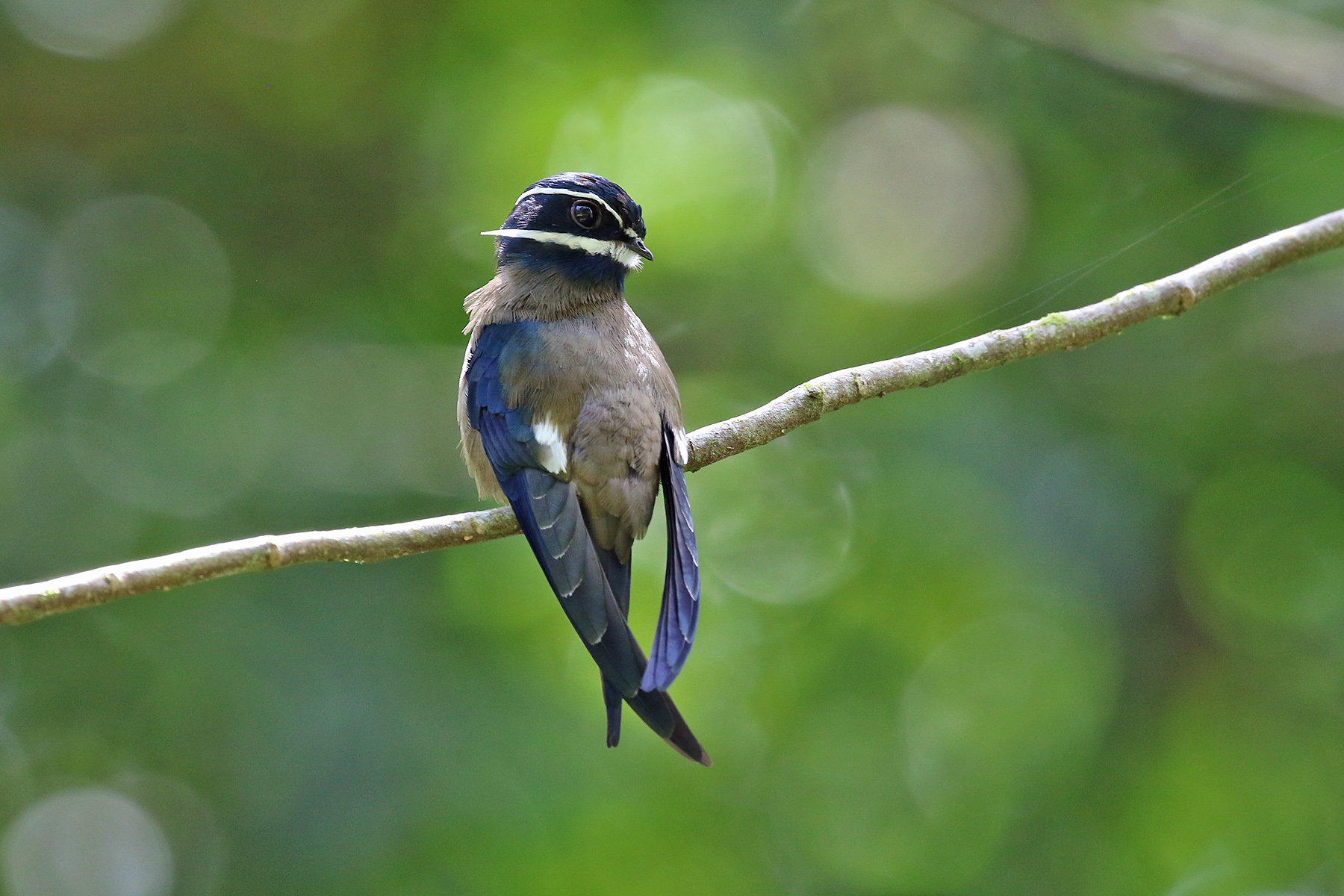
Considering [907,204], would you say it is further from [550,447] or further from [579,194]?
[550,447]

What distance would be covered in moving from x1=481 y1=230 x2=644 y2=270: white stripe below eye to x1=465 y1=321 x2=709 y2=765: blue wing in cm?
35

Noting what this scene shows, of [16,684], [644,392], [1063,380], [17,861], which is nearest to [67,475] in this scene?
[16,684]

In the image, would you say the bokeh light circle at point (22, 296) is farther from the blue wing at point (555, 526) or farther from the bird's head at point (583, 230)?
the blue wing at point (555, 526)

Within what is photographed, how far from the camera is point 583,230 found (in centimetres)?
438

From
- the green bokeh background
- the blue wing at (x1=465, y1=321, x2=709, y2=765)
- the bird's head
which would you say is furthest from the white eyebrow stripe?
the green bokeh background

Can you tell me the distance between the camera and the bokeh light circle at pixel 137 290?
846cm

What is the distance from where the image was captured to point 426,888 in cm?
662

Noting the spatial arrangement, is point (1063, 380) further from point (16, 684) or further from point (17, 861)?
point (17, 861)

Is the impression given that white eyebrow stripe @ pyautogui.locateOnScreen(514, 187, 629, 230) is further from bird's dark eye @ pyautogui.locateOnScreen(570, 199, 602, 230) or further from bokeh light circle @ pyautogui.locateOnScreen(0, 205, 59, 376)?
bokeh light circle @ pyautogui.locateOnScreen(0, 205, 59, 376)

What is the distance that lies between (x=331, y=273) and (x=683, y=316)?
2.45 m

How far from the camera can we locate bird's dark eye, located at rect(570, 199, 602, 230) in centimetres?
437

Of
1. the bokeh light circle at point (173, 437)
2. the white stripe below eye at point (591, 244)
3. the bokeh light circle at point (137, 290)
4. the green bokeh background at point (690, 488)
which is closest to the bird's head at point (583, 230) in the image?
the white stripe below eye at point (591, 244)

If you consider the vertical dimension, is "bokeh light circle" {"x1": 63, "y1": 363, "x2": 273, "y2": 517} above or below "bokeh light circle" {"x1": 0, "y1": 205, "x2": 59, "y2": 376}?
below

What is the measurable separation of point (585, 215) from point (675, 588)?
1.52 meters
